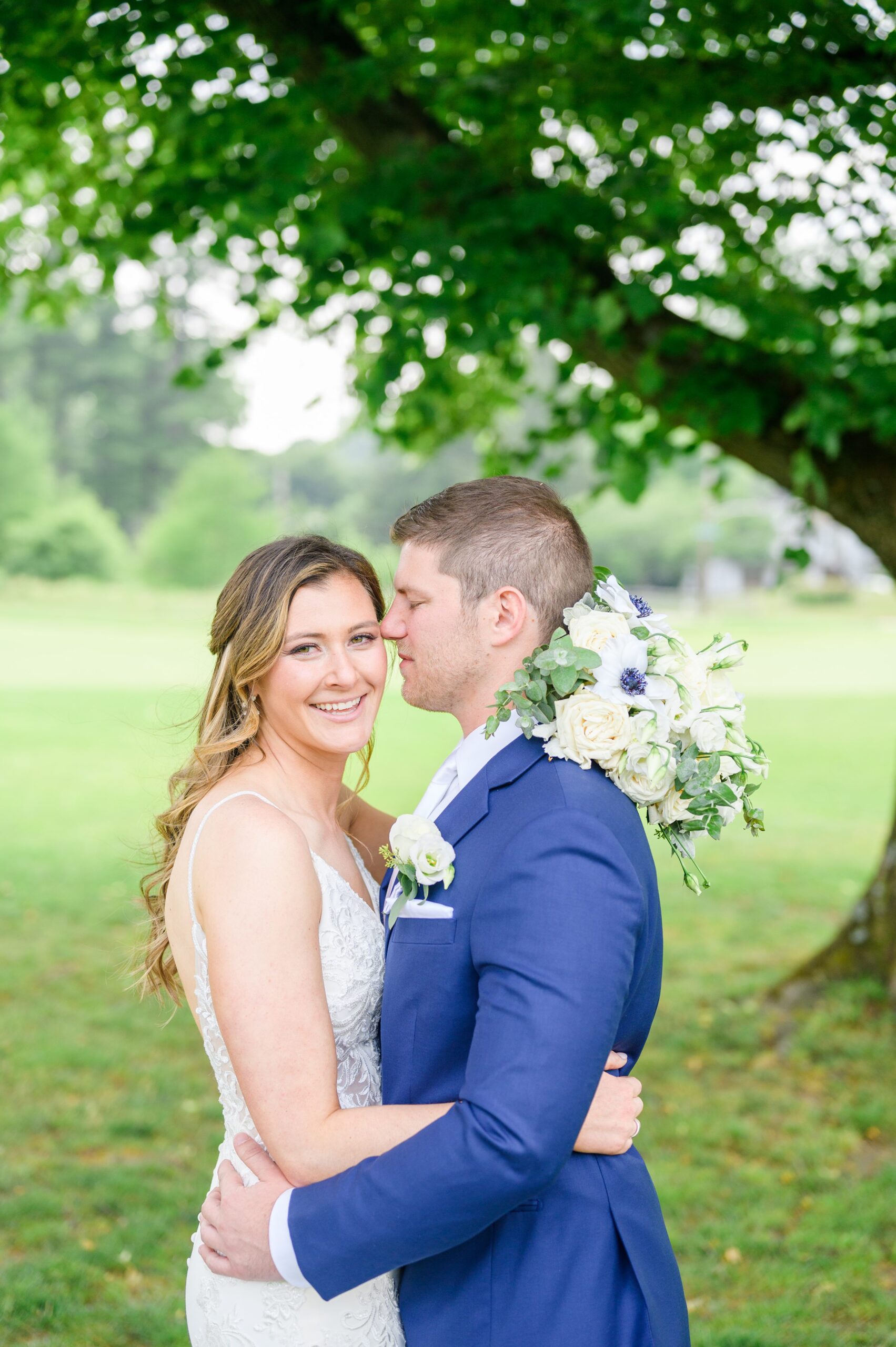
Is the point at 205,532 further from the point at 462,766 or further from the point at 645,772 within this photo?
the point at 645,772

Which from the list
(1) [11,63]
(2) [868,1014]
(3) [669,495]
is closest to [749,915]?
(2) [868,1014]

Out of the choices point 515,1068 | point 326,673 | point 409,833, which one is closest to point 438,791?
point 409,833

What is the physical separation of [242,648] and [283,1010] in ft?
2.62

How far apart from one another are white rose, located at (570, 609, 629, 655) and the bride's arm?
681 millimetres

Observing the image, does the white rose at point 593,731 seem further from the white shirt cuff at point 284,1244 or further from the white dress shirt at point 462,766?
the white shirt cuff at point 284,1244

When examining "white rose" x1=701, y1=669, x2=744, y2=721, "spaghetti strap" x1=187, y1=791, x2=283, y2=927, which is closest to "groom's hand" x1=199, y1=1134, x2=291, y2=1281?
"spaghetti strap" x1=187, y1=791, x2=283, y2=927

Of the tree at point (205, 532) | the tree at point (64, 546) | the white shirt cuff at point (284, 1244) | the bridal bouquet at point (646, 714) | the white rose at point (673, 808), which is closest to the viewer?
the white shirt cuff at point (284, 1244)

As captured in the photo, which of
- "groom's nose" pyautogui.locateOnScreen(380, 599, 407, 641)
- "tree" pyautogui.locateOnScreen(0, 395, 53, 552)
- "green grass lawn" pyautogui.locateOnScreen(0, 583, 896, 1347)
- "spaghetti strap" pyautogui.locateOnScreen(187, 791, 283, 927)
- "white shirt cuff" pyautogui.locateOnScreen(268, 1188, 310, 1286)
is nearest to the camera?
"white shirt cuff" pyautogui.locateOnScreen(268, 1188, 310, 1286)

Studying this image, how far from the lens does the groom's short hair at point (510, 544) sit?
2.38m

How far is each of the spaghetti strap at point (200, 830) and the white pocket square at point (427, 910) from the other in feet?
1.20

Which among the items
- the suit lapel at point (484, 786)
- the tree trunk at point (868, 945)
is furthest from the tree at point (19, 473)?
the suit lapel at point (484, 786)

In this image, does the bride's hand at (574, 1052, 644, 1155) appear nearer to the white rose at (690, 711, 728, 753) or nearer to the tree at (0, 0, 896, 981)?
the white rose at (690, 711, 728, 753)

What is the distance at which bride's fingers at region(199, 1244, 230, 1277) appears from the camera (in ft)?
7.41

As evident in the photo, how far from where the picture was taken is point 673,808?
7.54ft
